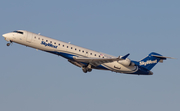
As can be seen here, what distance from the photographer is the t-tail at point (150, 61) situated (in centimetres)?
3906

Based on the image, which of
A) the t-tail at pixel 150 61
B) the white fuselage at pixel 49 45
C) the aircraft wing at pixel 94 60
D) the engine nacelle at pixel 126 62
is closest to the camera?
the white fuselage at pixel 49 45

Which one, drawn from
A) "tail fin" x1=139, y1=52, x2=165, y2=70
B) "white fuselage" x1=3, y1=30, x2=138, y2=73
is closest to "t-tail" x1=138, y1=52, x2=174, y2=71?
"tail fin" x1=139, y1=52, x2=165, y2=70

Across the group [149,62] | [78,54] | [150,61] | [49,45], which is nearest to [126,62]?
[149,62]

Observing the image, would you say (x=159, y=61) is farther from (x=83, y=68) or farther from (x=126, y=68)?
(x=83, y=68)

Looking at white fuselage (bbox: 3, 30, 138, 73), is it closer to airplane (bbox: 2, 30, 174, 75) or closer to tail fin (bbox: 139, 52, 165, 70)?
airplane (bbox: 2, 30, 174, 75)

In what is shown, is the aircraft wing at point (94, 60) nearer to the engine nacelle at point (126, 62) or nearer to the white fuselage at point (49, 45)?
the white fuselage at point (49, 45)

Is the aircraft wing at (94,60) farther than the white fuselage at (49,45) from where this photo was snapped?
Yes

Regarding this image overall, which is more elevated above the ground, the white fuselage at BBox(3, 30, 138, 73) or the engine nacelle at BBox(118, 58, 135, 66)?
the white fuselage at BBox(3, 30, 138, 73)

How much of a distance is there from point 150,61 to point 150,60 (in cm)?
14

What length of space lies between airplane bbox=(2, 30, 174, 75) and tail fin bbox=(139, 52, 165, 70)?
0.30 m

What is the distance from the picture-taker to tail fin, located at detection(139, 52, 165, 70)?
39.1m

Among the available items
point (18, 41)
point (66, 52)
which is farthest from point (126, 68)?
point (18, 41)

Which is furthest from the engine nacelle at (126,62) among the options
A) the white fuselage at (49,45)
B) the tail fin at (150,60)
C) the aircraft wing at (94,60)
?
the white fuselage at (49,45)

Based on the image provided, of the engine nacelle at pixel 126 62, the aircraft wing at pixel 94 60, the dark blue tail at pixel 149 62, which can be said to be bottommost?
the aircraft wing at pixel 94 60
